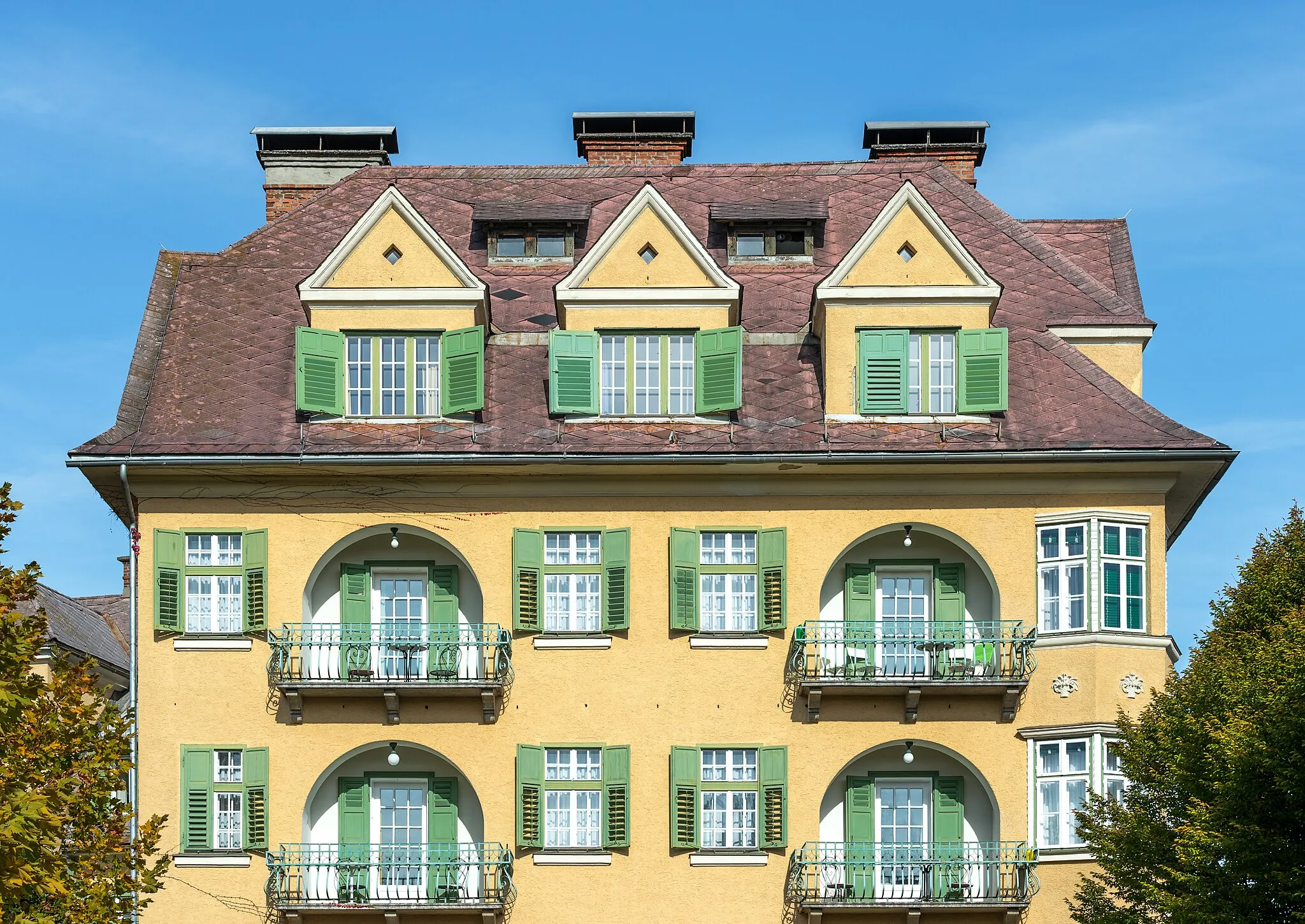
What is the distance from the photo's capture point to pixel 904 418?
45.7m

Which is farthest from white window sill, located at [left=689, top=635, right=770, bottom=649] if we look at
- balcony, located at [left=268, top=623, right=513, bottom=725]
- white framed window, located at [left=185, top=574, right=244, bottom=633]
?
white framed window, located at [left=185, top=574, right=244, bottom=633]

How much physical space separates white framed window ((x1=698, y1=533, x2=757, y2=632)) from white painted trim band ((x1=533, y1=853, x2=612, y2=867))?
4.91 metres

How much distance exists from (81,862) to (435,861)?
9.91 meters

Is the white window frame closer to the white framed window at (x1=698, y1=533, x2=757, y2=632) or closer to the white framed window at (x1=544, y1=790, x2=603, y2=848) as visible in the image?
the white framed window at (x1=698, y1=533, x2=757, y2=632)

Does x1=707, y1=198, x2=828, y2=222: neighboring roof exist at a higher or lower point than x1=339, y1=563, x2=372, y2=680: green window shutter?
higher

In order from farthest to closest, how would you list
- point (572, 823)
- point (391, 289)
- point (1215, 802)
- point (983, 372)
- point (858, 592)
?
point (391, 289) → point (858, 592) → point (983, 372) → point (572, 823) → point (1215, 802)

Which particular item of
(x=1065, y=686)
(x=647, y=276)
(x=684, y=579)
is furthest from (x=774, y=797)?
(x=647, y=276)

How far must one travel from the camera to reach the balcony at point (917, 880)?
42.9 metres

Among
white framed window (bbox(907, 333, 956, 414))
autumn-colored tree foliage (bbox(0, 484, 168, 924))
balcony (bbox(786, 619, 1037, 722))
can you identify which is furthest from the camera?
white framed window (bbox(907, 333, 956, 414))

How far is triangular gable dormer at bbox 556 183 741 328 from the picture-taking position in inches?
1817

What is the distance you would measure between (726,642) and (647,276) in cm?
775

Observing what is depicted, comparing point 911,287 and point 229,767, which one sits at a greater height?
point 911,287

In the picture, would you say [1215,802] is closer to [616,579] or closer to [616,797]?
[616,797]

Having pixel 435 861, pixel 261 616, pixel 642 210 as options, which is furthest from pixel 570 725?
pixel 642 210
